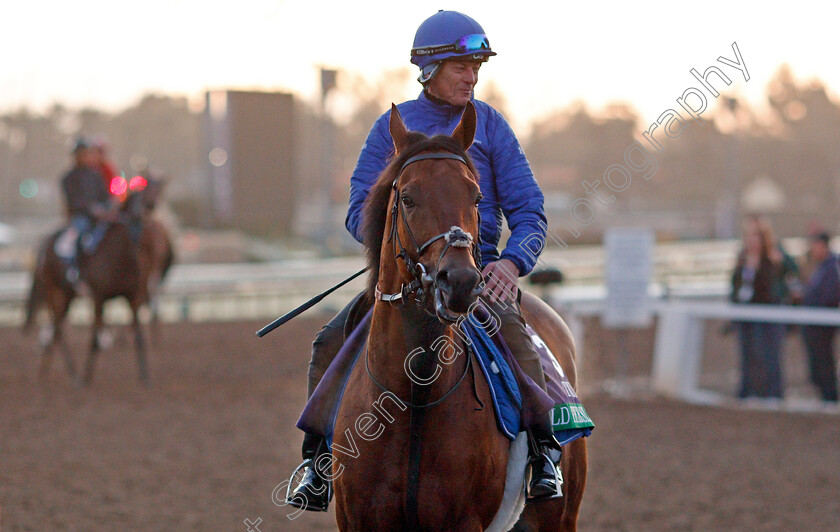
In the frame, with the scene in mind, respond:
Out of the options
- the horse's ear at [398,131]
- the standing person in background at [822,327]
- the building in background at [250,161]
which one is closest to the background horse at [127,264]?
the standing person in background at [822,327]

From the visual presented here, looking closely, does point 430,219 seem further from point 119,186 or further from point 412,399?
point 119,186

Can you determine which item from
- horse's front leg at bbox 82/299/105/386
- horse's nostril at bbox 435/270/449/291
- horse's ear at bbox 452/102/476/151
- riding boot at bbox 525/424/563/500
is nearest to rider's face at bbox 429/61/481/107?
horse's ear at bbox 452/102/476/151

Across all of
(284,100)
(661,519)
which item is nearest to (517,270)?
(661,519)

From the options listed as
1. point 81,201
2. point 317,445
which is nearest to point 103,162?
point 81,201

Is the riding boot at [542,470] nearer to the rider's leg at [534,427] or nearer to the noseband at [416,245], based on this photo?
the rider's leg at [534,427]

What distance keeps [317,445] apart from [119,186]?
390 inches

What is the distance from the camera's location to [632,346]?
16438mm

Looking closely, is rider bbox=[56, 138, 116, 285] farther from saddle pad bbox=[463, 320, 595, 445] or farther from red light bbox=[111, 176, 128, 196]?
saddle pad bbox=[463, 320, 595, 445]

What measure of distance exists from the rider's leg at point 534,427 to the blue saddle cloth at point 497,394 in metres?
0.05

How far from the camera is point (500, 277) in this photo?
139 inches

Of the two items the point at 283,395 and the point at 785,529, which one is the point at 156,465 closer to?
the point at 283,395

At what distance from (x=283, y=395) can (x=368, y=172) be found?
863cm

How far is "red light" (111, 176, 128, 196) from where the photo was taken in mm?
12812

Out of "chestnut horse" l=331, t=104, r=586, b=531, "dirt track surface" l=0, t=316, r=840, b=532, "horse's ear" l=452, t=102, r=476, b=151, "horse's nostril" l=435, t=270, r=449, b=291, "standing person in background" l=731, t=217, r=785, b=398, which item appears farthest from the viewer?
"standing person in background" l=731, t=217, r=785, b=398
